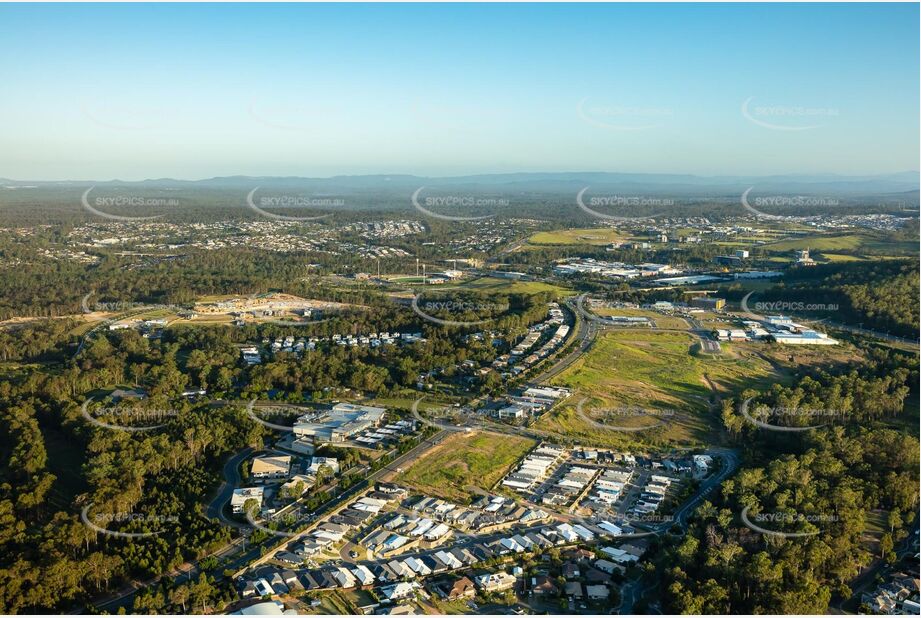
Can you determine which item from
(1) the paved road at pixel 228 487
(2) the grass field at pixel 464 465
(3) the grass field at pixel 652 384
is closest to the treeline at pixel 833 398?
(3) the grass field at pixel 652 384

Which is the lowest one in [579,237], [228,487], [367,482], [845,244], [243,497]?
[228,487]

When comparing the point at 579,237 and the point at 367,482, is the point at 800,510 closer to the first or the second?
the point at 367,482

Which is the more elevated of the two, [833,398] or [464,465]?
[833,398]

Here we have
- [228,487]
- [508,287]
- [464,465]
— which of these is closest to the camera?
[228,487]

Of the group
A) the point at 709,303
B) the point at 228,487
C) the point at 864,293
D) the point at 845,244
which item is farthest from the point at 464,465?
the point at 845,244

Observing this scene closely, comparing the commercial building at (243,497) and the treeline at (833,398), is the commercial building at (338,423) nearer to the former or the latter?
the commercial building at (243,497)

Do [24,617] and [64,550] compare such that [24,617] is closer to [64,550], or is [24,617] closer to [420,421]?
[64,550]

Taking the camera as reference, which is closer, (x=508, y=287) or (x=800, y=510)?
(x=800, y=510)

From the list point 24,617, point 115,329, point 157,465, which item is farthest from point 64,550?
point 115,329
